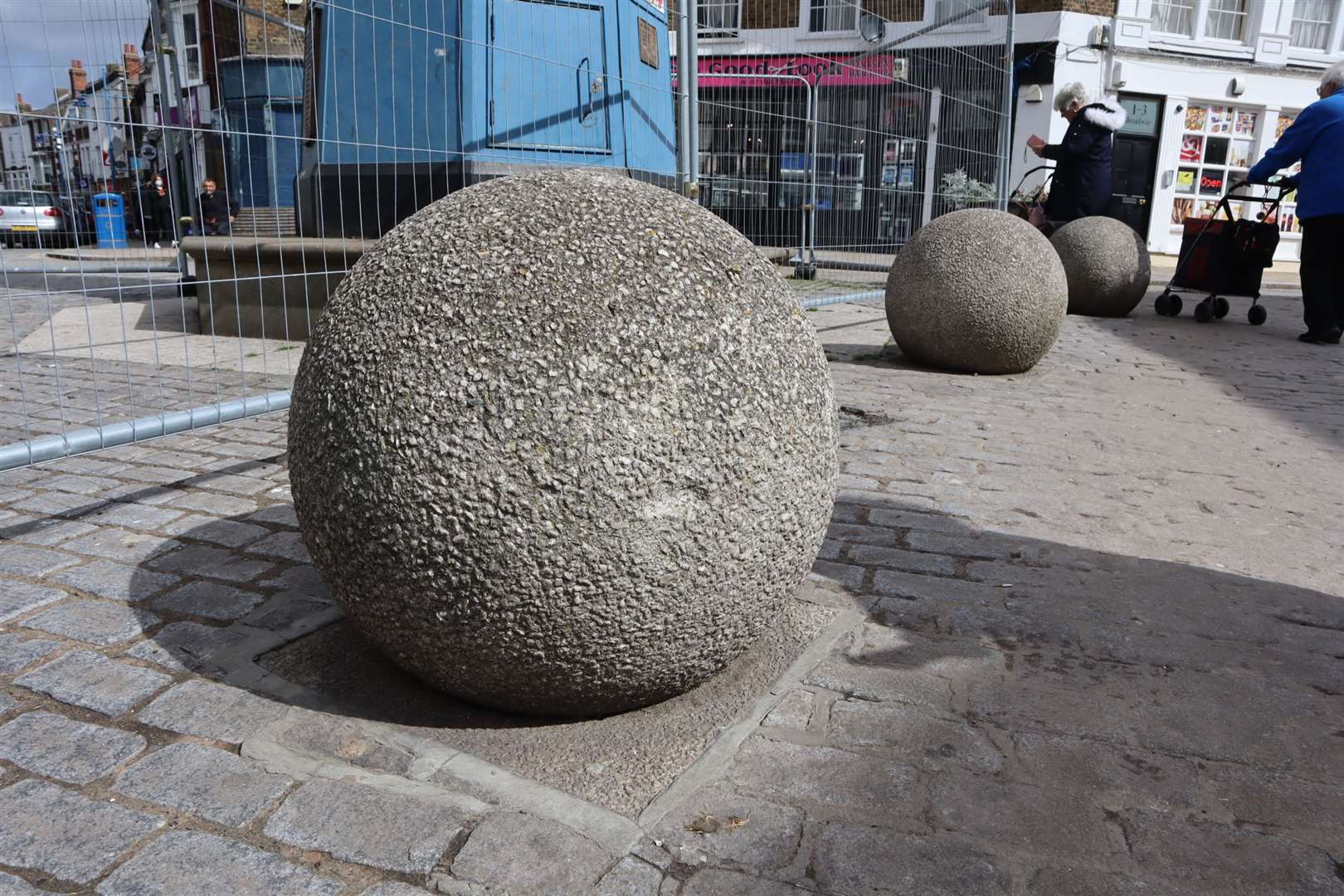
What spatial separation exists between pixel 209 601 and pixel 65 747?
0.95 m

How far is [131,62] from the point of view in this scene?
654cm

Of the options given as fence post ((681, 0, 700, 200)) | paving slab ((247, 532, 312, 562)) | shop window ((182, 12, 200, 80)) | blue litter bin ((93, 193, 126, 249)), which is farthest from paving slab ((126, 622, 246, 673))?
shop window ((182, 12, 200, 80))

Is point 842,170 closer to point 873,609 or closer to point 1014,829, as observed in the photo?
point 873,609

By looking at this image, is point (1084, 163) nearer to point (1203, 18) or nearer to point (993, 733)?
point (993, 733)

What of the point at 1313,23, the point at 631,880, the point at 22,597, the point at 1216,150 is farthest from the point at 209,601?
the point at 1313,23

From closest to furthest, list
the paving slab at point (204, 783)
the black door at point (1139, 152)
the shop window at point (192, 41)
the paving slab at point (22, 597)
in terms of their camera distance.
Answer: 1. the paving slab at point (204, 783)
2. the paving slab at point (22, 597)
3. the shop window at point (192, 41)
4. the black door at point (1139, 152)

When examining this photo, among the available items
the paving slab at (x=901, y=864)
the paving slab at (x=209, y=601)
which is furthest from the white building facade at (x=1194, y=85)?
the paving slab at (x=901, y=864)

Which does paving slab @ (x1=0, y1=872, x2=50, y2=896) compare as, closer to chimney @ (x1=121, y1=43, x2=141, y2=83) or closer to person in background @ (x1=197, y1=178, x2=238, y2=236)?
chimney @ (x1=121, y1=43, x2=141, y2=83)

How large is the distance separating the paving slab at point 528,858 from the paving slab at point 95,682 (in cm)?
126

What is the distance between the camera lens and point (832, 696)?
2982mm

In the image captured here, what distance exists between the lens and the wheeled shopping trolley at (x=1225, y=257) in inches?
443

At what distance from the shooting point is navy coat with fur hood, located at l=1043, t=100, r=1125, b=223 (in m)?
11.9

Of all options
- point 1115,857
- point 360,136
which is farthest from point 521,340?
point 360,136

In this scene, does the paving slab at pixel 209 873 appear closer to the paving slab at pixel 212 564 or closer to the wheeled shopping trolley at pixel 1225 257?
the paving slab at pixel 212 564
